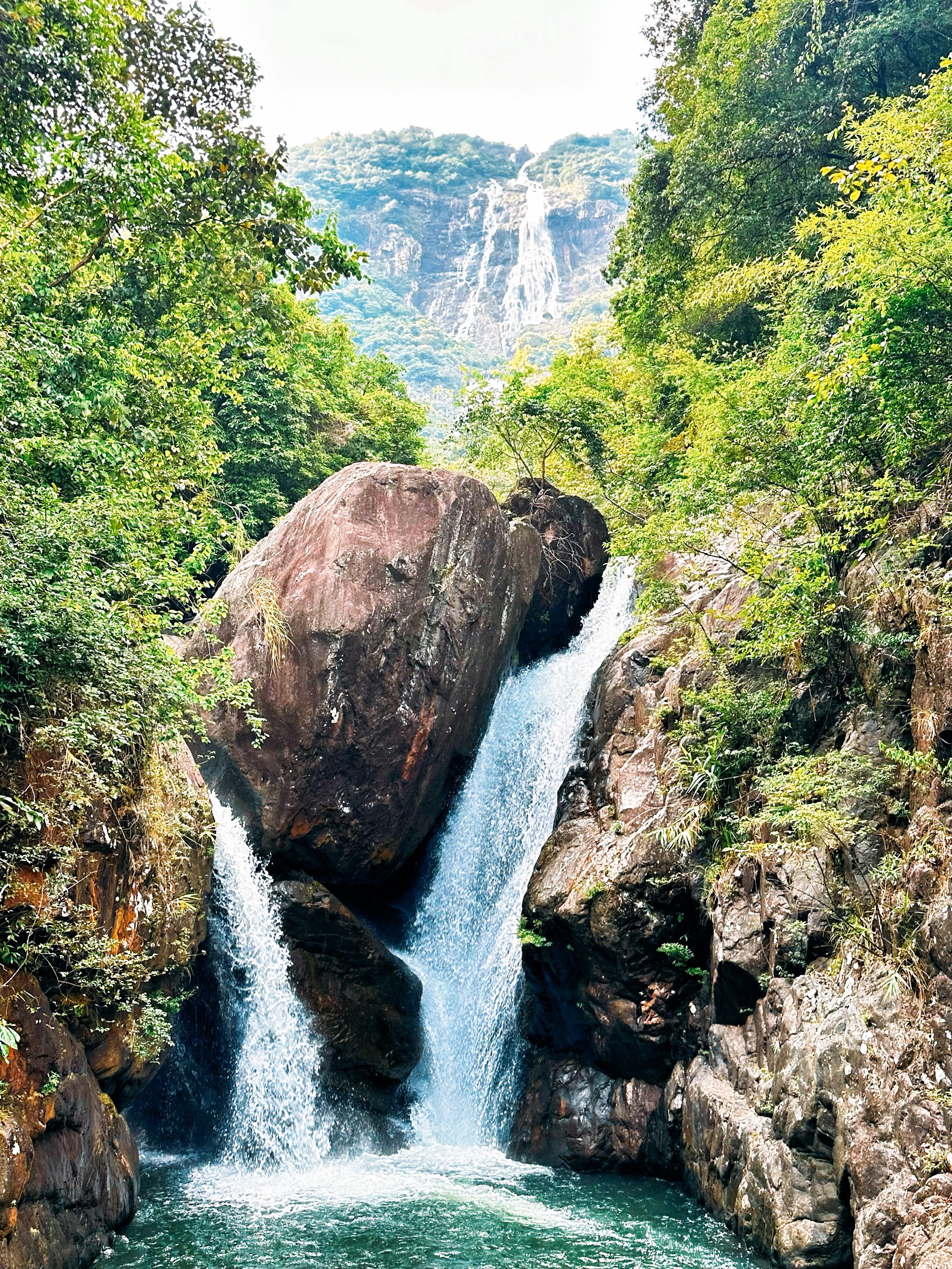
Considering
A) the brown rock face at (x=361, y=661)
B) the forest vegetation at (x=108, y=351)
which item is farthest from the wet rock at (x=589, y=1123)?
the forest vegetation at (x=108, y=351)

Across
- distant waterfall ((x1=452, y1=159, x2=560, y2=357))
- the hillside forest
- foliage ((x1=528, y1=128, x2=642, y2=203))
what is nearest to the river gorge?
the hillside forest

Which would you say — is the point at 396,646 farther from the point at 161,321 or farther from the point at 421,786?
the point at 161,321

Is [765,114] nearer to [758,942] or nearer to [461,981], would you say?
[758,942]

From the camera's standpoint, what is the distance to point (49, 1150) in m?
7.31

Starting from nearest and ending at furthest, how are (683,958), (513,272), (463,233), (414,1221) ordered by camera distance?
(414,1221) < (683,958) < (513,272) < (463,233)

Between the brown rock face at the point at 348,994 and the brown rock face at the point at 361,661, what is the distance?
0.70 meters

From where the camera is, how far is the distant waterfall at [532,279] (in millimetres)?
99188

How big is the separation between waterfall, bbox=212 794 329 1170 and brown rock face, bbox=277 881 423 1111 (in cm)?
23

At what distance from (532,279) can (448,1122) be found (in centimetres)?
10519

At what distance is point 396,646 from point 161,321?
19.7 ft

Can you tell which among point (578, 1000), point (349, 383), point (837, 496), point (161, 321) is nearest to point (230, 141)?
point (161, 321)

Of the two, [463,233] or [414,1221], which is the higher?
[463,233]

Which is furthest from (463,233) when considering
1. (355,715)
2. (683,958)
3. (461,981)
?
(683,958)

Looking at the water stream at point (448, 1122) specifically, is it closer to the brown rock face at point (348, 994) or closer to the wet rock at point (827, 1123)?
the brown rock face at point (348, 994)
